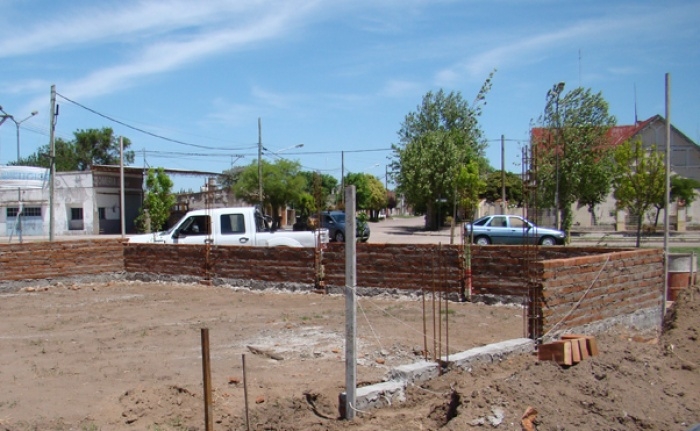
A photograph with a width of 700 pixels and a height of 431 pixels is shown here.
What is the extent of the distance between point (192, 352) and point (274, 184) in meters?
44.4

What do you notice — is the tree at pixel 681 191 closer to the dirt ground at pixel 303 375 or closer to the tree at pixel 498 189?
the tree at pixel 498 189

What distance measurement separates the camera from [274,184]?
172 ft

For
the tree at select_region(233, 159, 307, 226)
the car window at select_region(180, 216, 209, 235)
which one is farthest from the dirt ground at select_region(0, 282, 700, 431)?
the tree at select_region(233, 159, 307, 226)

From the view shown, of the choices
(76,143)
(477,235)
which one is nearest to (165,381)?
(477,235)

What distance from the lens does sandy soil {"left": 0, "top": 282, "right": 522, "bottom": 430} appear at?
6.03 m

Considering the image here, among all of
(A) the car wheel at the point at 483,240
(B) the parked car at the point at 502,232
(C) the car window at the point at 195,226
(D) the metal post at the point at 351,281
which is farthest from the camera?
(A) the car wheel at the point at 483,240

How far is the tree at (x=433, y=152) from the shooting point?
4616 centimetres

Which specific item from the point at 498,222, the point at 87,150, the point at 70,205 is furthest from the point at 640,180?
the point at 87,150

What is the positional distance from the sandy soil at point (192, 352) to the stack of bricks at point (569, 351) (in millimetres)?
1109

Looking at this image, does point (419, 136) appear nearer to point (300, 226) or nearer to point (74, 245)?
point (300, 226)

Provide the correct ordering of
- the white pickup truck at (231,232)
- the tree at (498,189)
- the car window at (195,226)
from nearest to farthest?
1. the white pickup truck at (231,232)
2. the car window at (195,226)
3. the tree at (498,189)

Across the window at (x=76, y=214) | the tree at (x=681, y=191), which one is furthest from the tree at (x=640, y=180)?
the window at (x=76, y=214)

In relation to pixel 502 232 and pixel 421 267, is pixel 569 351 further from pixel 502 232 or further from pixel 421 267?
pixel 502 232

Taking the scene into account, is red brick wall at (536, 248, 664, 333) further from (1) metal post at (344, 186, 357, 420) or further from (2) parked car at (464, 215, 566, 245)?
(2) parked car at (464, 215, 566, 245)
